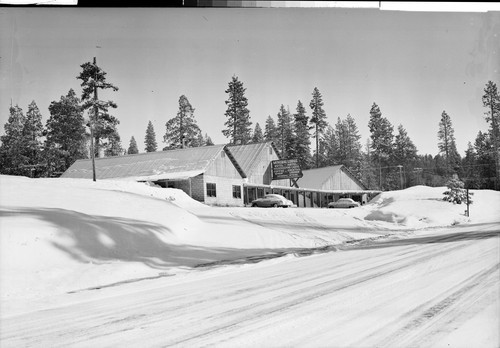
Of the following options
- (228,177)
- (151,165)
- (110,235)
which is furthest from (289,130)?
(228,177)

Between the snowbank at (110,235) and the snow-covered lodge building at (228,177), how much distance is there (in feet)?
3.25

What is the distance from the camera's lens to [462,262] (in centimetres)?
685

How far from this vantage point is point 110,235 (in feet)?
31.3

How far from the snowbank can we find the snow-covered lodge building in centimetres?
99

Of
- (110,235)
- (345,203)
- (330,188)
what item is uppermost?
(330,188)

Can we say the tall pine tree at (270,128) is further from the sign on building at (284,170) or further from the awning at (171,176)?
the awning at (171,176)

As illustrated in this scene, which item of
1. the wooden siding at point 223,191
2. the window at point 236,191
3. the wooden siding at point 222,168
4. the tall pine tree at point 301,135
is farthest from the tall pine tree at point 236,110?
the window at point 236,191

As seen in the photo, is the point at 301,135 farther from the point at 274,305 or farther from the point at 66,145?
the point at 66,145

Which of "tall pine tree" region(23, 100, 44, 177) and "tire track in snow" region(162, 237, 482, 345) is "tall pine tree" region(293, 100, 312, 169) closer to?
"tire track in snow" region(162, 237, 482, 345)

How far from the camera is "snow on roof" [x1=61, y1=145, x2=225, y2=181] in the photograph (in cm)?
1245

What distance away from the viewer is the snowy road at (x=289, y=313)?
126 inches

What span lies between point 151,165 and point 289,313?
13.6 m

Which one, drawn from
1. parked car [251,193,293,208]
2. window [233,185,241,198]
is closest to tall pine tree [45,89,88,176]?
window [233,185,241,198]

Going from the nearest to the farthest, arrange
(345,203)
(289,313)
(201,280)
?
(289,313)
(201,280)
(345,203)
